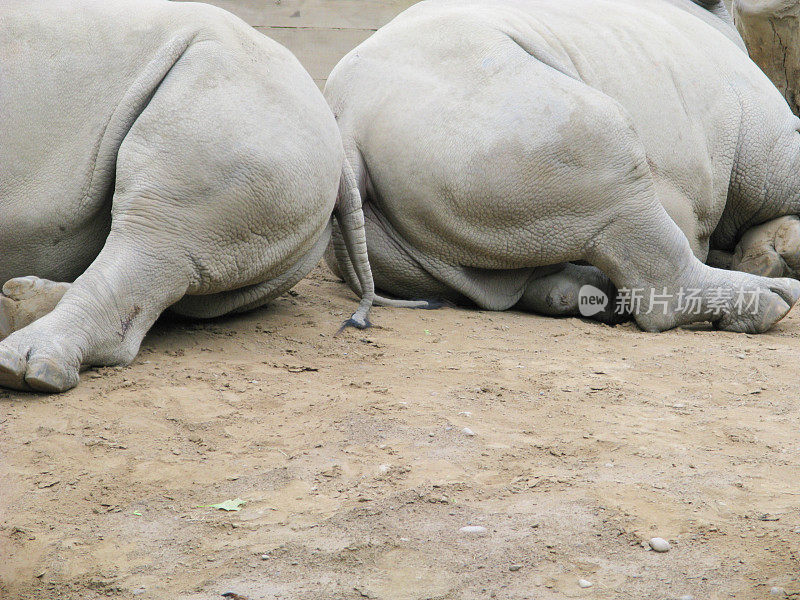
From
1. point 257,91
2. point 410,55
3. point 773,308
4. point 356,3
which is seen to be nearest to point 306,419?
point 257,91

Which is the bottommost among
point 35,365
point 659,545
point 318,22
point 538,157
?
point 318,22

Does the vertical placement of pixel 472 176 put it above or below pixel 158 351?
above

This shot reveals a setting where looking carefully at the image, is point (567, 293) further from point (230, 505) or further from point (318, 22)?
point (318, 22)

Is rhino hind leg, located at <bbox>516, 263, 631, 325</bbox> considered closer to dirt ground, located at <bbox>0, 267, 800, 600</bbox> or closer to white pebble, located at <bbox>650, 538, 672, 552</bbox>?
dirt ground, located at <bbox>0, 267, 800, 600</bbox>

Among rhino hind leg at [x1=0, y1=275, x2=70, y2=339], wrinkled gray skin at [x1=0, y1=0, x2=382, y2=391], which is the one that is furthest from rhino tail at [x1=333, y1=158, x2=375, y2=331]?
rhino hind leg at [x1=0, y1=275, x2=70, y2=339]

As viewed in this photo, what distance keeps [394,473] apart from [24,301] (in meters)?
1.31

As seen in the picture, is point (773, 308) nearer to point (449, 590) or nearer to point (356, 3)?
point (449, 590)

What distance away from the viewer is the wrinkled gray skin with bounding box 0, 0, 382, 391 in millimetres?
3072

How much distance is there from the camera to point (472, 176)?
153 inches

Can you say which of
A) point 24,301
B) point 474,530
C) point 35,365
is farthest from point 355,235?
point 474,530

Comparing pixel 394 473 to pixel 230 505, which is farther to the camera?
pixel 394 473

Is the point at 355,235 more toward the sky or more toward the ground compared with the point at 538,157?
more toward the ground

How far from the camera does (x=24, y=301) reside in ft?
9.82

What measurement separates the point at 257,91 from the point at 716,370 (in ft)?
6.03
